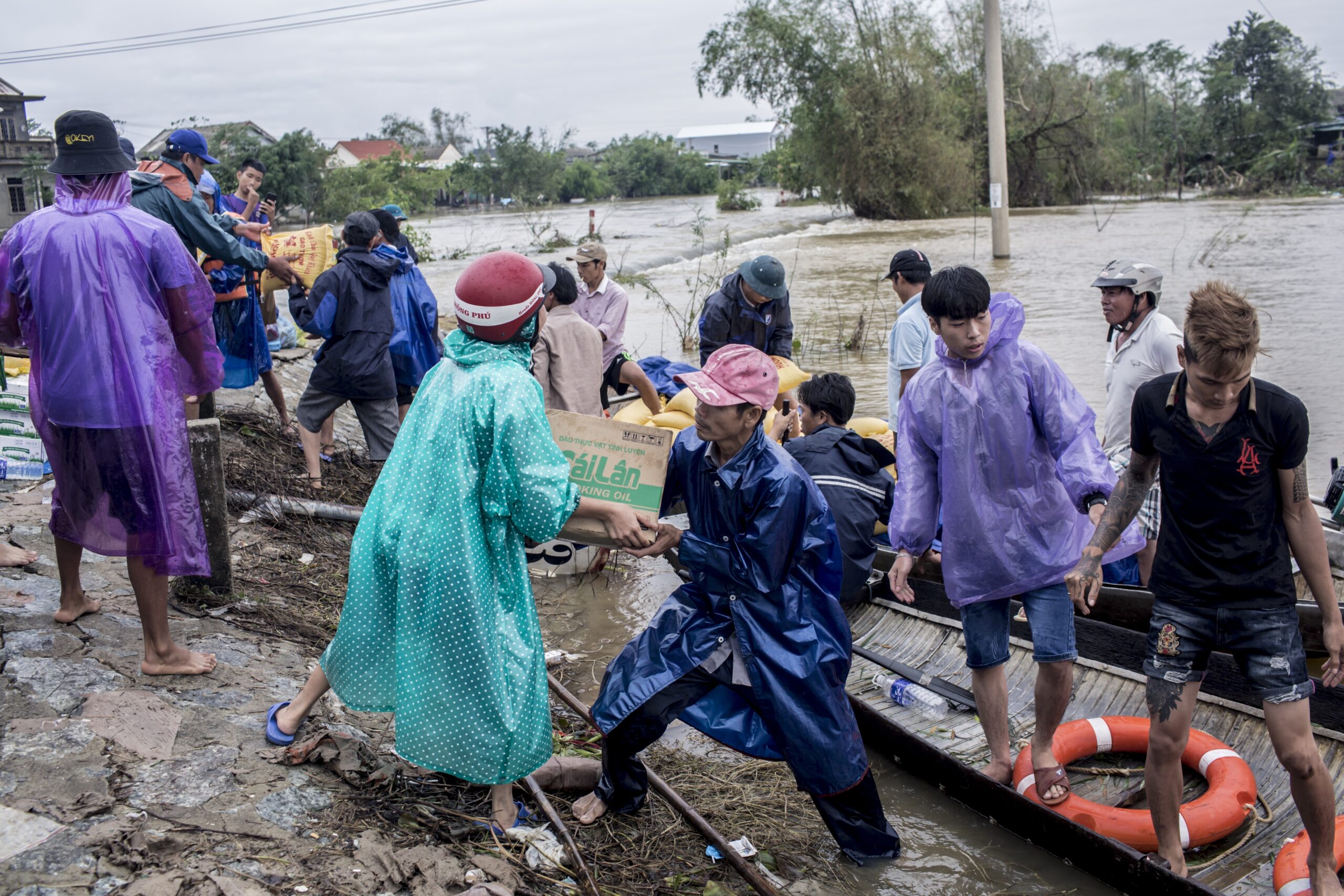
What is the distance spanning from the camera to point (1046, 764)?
145 inches

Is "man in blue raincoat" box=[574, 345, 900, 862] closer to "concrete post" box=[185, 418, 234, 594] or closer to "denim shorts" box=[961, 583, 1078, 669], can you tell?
"denim shorts" box=[961, 583, 1078, 669]

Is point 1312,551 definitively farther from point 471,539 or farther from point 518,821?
point 518,821

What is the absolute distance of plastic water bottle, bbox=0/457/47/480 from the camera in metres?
5.91

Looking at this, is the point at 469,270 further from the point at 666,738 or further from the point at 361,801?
the point at 666,738

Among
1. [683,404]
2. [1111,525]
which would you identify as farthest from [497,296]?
[683,404]

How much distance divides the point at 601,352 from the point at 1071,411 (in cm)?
344

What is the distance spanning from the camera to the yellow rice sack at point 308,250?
25.0 feet

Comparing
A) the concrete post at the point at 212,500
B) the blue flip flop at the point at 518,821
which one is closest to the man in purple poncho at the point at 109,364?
the concrete post at the point at 212,500

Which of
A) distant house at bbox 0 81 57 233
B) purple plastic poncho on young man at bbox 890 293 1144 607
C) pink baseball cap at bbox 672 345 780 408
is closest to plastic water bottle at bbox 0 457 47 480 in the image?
pink baseball cap at bbox 672 345 780 408

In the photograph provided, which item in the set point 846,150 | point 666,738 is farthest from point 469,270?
point 846,150

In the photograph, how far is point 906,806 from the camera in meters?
4.12

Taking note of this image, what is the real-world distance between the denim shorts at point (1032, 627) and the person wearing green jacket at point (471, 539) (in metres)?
1.64

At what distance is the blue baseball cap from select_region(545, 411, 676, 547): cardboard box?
4027 mm

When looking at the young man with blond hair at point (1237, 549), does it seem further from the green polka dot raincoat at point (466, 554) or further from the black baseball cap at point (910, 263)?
the black baseball cap at point (910, 263)
